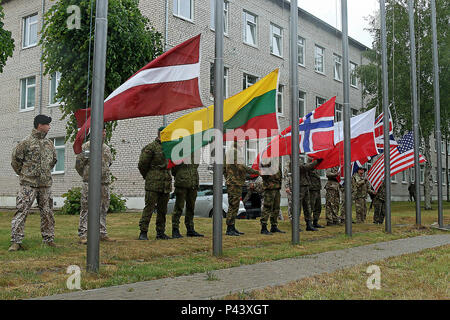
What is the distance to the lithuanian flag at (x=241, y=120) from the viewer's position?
28.9 ft

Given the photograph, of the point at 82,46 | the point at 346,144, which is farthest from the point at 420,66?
the point at 82,46

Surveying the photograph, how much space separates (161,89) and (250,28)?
21.6 metres

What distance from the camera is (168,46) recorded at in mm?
22562

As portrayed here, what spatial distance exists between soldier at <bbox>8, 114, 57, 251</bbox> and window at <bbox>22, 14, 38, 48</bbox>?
852 inches

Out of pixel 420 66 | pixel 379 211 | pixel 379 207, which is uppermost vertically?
pixel 420 66

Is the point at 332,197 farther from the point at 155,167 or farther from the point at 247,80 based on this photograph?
the point at 247,80

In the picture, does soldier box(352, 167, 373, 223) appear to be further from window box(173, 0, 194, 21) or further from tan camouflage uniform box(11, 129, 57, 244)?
window box(173, 0, 194, 21)

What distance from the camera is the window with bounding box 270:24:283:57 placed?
29733mm

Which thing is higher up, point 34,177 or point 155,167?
point 155,167

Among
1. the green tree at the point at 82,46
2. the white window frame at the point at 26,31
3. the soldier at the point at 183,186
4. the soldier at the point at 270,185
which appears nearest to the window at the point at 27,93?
the white window frame at the point at 26,31
